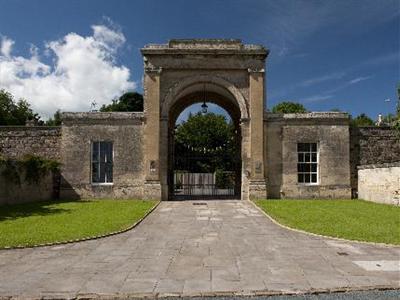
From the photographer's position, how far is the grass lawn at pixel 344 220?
9.95 meters

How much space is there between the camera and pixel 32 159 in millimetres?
18953

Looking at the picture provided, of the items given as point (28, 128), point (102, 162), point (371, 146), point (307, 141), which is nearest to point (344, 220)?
point (307, 141)

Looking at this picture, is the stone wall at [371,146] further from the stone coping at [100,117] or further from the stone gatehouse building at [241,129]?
the stone coping at [100,117]

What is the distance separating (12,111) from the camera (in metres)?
53.1

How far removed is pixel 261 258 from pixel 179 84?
13881mm

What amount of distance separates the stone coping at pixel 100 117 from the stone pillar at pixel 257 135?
5681mm

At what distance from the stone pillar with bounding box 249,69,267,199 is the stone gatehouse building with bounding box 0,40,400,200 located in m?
0.05

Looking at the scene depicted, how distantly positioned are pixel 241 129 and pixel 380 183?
710cm

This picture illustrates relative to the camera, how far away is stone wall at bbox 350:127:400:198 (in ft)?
68.5

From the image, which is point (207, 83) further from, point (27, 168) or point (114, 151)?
point (27, 168)

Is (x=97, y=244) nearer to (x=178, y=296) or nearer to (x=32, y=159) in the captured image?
(x=178, y=296)

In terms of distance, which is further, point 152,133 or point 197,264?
point 152,133

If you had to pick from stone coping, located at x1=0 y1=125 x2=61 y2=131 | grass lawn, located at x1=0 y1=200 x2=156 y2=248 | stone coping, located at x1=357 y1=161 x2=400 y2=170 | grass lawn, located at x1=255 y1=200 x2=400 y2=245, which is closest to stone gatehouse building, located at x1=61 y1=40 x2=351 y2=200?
stone coping, located at x1=357 y1=161 x2=400 y2=170

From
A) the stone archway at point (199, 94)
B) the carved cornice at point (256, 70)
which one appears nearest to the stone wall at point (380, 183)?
the stone archway at point (199, 94)
